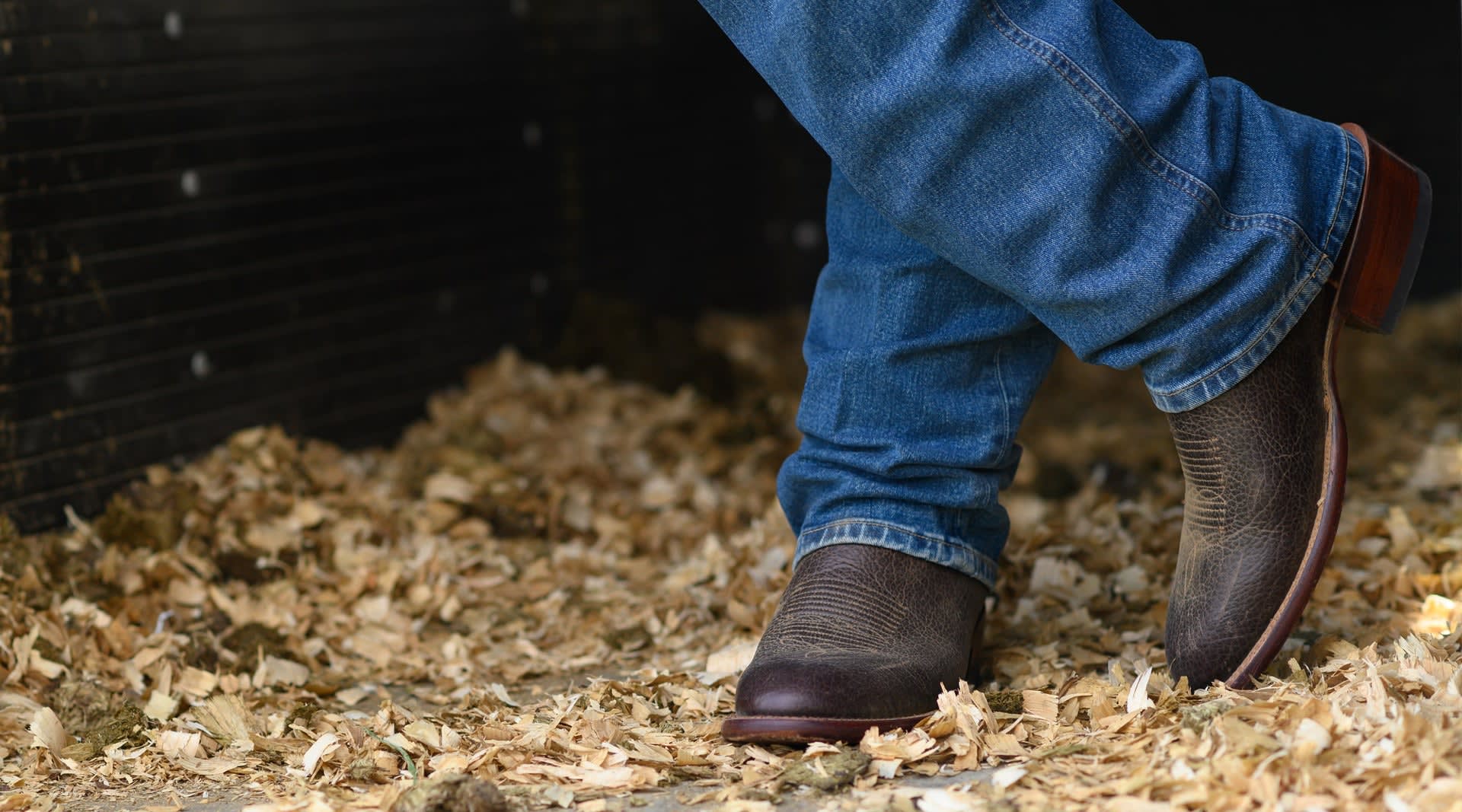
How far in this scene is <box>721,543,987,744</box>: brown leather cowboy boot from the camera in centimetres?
120

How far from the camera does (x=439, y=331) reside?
2.71 meters

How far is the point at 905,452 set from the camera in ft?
4.30

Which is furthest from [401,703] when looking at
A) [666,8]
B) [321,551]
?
[666,8]

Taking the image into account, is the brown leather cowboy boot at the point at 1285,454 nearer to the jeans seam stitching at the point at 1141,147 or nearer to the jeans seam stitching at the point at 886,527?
the jeans seam stitching at the point at 1141,147

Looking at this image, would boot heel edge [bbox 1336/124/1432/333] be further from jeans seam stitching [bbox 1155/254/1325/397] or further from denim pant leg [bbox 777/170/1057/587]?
denim pant leg [bbox 777/170/1057/587]

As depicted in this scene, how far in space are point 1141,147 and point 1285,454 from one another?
0.32 metres

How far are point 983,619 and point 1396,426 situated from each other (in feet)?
4.70

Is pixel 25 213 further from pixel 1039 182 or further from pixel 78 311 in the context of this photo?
pixel 1039 182

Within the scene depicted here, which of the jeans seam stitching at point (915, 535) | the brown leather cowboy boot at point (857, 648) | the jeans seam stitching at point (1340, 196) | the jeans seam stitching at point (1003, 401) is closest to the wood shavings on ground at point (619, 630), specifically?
the brown leather cowboy boot at point (857, 648)

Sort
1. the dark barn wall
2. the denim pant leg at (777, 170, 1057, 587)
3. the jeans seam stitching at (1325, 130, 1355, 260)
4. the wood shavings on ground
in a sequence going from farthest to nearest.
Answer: the dark barn wall, the denim pant leg at (777, 170, 1057, 587), the jeans seam stitching at (1325, 130, 1355, 260), the wood shavings on ground

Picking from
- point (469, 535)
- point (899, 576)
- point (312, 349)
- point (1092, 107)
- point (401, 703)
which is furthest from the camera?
point (312, 349)

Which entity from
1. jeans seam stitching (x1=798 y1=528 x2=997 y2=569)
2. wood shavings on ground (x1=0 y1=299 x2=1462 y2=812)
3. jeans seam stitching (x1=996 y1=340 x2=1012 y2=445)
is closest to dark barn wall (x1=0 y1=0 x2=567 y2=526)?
wood shavings on ground (x1=0 y1=299 x2=1462 y2=812)

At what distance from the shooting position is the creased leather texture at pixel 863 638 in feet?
3.95

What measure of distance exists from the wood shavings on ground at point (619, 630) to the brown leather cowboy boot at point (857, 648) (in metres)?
0.03
